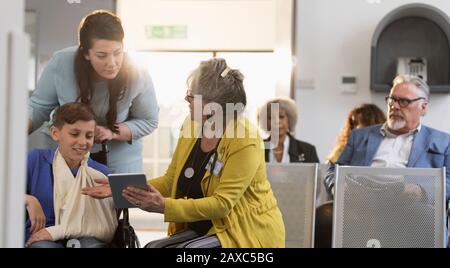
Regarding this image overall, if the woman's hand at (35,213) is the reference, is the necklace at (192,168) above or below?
above

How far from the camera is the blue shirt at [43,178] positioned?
1.66m

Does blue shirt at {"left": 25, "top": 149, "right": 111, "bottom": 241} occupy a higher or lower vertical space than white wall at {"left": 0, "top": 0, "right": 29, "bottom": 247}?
lower

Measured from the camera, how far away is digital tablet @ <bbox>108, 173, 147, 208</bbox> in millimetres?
1636

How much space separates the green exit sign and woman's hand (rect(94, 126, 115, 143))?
27cm

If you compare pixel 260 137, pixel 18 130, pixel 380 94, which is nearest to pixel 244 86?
pixel 260 137

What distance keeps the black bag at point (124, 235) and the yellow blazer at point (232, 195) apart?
10 centimetres

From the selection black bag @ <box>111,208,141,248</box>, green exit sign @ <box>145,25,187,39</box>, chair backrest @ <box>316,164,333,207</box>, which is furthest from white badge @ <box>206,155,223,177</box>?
chair backrest @ <box>316,164,333,207</box>

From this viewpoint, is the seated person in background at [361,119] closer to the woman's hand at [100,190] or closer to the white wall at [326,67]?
the white wall at [326,67]

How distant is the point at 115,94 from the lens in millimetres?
1663

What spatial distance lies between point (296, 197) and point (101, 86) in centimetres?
93

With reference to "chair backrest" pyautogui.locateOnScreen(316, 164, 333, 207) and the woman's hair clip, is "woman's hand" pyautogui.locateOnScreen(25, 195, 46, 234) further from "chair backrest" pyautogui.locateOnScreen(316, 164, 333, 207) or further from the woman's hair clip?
"chair backrest" pyautogui.locateOnScreen(316, 164, 333, 207)

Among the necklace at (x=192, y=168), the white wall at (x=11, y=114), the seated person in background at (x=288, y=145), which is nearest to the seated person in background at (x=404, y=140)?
the seated person in background at (x=288, y=145)
